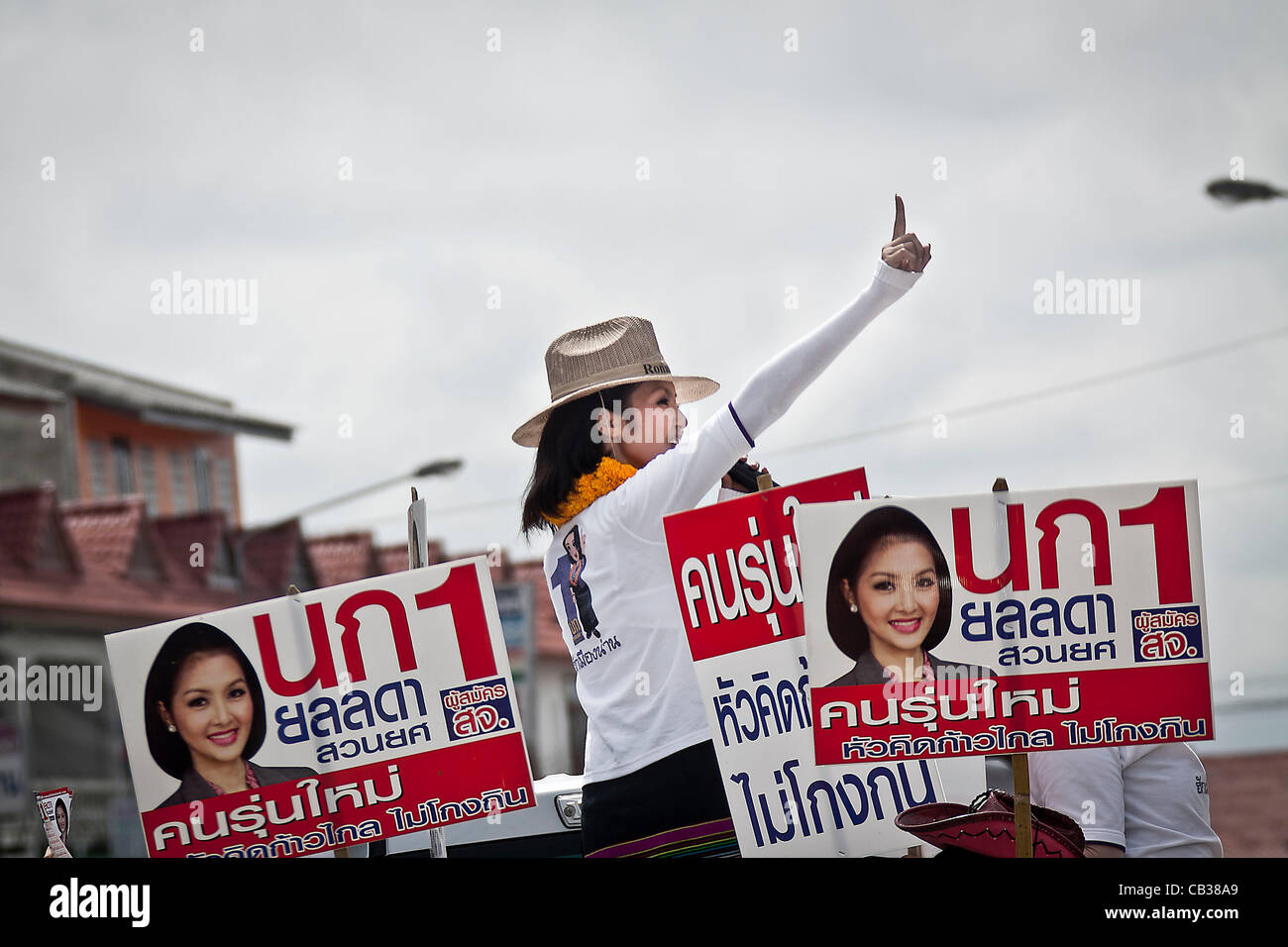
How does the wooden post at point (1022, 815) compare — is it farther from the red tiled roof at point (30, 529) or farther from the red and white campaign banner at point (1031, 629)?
the red tiled roof at point (30, 529)

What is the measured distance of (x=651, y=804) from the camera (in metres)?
3.36

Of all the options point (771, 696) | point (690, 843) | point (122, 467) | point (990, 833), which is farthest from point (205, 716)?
point (122, 467)

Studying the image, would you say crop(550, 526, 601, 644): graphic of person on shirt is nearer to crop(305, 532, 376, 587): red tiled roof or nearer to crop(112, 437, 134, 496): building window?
crop(305, 532, 376, 587): red tiled roof

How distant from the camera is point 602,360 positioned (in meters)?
3.84

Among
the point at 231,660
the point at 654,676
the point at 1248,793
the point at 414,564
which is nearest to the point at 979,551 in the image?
the point at 654,676

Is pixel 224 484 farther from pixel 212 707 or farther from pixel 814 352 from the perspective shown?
pixel 814 352

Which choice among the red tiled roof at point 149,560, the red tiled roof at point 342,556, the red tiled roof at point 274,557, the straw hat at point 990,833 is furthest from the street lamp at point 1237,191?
the red tiled roof at point 342,556

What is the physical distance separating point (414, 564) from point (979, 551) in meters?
1.42

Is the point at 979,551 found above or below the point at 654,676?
above

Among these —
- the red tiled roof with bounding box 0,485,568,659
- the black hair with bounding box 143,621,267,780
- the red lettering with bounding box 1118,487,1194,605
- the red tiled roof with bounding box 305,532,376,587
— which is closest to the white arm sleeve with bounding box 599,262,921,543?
the red lettering with bounding box 1118,487,1194,605
